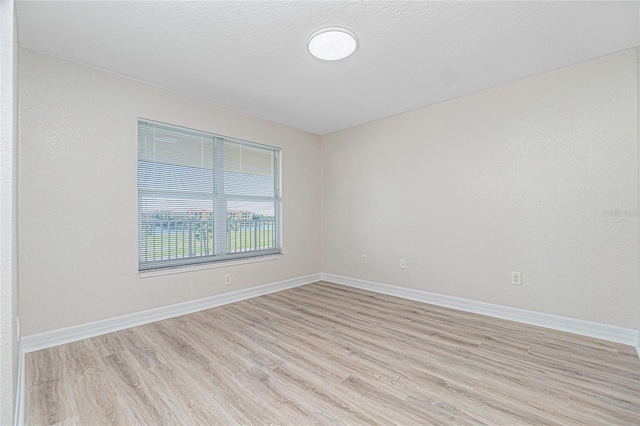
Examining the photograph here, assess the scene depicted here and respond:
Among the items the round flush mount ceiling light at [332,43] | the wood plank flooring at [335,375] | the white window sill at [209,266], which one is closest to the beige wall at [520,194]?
the wood plank flooring at [335,375]

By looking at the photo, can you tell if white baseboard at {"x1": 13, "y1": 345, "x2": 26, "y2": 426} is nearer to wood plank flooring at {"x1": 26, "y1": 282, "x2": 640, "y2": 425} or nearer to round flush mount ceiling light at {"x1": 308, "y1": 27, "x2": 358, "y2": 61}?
wood plank flooring at {"x1": 26, "y1": 282, "x2": 640, "y2": 425}

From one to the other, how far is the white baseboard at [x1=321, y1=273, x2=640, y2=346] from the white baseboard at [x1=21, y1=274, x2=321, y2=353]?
5.92ft

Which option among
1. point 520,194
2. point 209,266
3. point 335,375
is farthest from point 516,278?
point 209,266

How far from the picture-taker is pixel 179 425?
1.54 metres

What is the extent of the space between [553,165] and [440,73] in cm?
141

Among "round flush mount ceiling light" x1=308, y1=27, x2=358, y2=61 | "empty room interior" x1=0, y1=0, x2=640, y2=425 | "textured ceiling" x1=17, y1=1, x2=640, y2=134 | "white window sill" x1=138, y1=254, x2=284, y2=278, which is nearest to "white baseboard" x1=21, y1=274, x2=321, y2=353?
"empty room interior" x1=0, y1=0, x2=640, y2=425

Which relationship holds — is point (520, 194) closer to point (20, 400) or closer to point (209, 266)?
point (209, 266)

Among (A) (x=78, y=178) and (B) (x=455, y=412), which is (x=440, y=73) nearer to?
(B) (x=455, y=412)

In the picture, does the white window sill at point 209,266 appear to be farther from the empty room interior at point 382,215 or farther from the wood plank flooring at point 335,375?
the wood plank flooring at point 335,375

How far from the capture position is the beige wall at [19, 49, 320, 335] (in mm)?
2404

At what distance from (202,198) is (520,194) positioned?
3.58 meters

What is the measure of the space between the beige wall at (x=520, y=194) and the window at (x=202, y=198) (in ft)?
5.08

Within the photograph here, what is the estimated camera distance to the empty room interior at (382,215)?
181 centimetres

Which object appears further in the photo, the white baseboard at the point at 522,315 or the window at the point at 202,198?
the window at the point at 202,198
